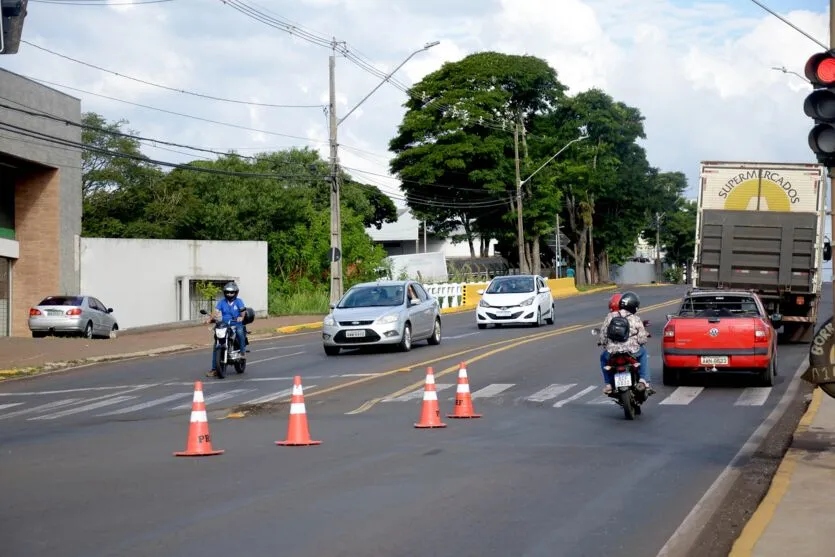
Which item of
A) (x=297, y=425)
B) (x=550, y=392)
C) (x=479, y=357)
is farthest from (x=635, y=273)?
(x=297, y=425)

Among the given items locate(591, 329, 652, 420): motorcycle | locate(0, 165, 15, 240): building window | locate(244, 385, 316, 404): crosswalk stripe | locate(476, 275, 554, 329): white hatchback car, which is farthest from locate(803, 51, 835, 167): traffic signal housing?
locate(0, 165, 15, 240): building window

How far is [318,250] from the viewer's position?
188 ft

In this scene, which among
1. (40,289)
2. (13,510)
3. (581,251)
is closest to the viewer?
(13,510)

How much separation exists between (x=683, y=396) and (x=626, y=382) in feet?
12.1

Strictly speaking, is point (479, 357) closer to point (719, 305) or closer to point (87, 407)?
point (719, 305)

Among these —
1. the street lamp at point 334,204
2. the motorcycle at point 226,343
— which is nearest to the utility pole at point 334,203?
the street lamp at point 334,204

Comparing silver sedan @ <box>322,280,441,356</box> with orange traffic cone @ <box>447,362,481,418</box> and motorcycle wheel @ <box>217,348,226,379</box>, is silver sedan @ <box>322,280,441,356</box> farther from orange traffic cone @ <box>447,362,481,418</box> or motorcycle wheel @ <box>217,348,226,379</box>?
orange traffic cone @ <box>447,362,481,418</box>

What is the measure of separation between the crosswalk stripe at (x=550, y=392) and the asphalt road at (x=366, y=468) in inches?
5.5

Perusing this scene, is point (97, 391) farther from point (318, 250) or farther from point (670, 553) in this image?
point (318, 250)

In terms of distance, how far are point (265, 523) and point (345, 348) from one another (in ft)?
70.7

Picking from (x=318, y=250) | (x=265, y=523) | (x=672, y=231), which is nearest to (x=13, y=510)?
(x=265, y=523)

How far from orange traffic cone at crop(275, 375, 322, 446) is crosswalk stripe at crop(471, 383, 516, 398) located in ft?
19.9

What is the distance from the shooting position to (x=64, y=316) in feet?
118

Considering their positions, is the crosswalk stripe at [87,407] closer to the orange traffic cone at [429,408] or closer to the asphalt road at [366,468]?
the asphalt road at [366,468]
